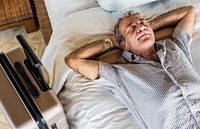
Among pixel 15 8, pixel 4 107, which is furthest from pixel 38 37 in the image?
pixel 4 107

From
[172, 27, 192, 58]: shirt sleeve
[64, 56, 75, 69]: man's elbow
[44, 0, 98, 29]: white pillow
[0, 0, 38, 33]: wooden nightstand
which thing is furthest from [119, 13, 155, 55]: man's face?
[0, 0, 38, 33]: wooden nightstand

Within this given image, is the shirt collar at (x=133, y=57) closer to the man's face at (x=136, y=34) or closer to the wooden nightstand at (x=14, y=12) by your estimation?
the man's face at (x=136, y=34)

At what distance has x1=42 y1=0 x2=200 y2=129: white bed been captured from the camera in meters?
1.11

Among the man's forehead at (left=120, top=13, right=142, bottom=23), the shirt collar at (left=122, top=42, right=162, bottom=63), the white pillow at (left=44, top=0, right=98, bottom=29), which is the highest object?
the white pillow at (left=44, top=0, right=98, bottom=29)

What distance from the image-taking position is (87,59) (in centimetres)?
123

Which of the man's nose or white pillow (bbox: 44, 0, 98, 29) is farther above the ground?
white pillow (bbox: 44, 0, 98, 29)

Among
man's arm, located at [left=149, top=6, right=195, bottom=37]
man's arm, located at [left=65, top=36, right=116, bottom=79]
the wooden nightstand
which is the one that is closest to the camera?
man's arm, located at [left=65, top=36, right=116, bottom=79]

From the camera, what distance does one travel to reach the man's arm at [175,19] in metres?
1.35

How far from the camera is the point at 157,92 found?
1075mm

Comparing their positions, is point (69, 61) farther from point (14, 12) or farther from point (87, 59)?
point (14, 12)

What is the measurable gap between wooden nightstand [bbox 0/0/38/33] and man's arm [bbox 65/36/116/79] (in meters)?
0.80

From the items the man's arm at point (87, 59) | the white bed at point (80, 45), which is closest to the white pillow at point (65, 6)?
the white bed at point (80, 45)

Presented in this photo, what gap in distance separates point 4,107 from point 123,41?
553mm

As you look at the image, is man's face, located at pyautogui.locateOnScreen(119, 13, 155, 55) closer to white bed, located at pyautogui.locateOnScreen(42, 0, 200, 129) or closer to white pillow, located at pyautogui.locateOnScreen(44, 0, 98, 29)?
white bed, located at pyautogui.locateOnScreen(42, 0, 200, 129)
